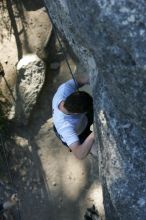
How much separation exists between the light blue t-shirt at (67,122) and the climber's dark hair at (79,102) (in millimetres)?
155

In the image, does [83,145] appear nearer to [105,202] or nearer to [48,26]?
[105,202]

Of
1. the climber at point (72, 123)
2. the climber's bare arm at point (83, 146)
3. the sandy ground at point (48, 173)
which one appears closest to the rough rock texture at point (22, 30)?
the sandy ground at point (48, 173)

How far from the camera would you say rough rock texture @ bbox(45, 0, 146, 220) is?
7.64 ft

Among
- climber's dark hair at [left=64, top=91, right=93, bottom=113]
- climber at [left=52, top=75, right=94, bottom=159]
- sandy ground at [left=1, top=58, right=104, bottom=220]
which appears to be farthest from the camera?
sandy ground at [left=1, top=58, right=104, bottom=220]

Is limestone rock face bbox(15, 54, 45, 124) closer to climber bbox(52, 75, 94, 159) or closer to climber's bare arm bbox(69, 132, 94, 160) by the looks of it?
climber bbox(52, 75, 94, 159)

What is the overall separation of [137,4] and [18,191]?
378 centimetres

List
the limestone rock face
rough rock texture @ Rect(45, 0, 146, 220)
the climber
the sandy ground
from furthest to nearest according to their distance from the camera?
the limestone rock face → the sandy ground → the climber → rough rock texture @ Rect(45, 0, 146, 220)

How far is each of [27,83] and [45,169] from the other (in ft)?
3.39

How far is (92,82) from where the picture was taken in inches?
120

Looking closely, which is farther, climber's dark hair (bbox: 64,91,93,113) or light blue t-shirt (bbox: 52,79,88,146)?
light blue t-shirt (bbox: 52,79,88,146)

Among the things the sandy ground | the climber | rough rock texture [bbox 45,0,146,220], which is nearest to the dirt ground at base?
the sandy ground

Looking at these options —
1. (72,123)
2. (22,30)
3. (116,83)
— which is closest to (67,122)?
(72,123)

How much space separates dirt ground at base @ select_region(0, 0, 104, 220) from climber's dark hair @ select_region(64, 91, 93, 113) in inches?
62.6

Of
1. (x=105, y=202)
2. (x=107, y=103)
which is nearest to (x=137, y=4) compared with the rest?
(x=107, y=103)
